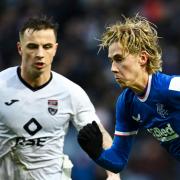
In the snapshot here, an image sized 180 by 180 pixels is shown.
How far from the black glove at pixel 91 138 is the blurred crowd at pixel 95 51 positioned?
14.2 ft

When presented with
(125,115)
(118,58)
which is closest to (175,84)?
(118,58)

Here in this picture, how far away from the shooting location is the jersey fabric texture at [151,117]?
252 inches

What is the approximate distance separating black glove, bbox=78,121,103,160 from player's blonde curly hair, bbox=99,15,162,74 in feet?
2.18

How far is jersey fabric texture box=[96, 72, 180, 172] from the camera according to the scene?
21.0 feet

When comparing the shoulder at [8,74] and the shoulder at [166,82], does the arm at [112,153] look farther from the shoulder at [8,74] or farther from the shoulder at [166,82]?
the shoulder at [8,74]

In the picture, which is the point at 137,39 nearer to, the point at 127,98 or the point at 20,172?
the point at 127,98

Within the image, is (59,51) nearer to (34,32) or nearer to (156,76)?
(34,32)

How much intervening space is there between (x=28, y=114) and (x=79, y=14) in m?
6.64

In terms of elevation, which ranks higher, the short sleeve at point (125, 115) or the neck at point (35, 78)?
the neck at point (35, 78)

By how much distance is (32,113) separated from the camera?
288 inches

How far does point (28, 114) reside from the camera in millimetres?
7301

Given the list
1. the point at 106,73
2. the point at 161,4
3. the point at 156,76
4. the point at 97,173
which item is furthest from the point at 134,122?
the point at 161,4

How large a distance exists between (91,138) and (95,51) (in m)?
6.58

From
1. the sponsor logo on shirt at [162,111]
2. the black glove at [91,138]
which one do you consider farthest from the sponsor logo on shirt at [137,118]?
the black glove at [91,138]
